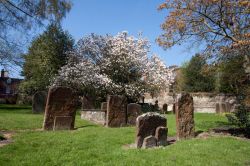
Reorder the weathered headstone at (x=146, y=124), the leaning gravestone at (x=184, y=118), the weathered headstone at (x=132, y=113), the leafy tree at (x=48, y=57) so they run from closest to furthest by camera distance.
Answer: the weathered headstone at (x=146, y=124)
the leaning gravestone at (x=184, y=118)
the weathered headstone at (x=132, y=113)
the leafy tree at (x=48, y=57)

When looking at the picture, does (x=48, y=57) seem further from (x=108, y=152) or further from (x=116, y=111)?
(x=108, y=152)

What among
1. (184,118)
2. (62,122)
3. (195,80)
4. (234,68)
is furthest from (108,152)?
(195,80)

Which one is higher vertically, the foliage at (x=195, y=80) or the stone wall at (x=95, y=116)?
the foliage at (x=195, y=80)

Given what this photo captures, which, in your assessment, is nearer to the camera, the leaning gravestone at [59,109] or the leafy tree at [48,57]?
the leaning gravestone at [59,109]

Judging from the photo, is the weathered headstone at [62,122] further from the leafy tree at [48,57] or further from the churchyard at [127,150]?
the leafy tree at [48,57]

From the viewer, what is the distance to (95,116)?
57.8 feet

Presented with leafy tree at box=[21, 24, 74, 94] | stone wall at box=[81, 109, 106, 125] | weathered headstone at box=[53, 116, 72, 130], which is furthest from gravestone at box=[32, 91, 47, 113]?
leafy tree at box=[21, 24, 74, 94]

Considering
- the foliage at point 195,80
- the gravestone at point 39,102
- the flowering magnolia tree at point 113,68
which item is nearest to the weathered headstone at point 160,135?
the gravestone at point 39,102

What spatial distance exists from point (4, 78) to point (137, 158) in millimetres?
59998

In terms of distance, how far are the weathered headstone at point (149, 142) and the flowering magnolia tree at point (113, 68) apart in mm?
16461

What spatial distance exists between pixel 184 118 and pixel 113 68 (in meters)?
16.9

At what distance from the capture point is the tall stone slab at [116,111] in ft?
48.5

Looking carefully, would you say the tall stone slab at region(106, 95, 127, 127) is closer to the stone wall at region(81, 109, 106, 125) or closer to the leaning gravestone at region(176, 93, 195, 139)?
the stone wall at region(81, 109, 106, 125)

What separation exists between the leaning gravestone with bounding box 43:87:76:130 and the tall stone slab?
2097 millimetres
